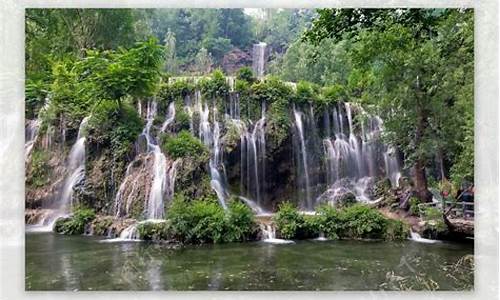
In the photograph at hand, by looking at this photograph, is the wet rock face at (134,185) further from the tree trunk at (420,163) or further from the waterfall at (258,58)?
the tree trunk at (420,163)

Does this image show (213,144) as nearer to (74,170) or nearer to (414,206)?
(74,170)

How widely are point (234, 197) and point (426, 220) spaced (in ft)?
5.13

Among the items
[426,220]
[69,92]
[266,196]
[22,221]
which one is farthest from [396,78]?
[22,221]

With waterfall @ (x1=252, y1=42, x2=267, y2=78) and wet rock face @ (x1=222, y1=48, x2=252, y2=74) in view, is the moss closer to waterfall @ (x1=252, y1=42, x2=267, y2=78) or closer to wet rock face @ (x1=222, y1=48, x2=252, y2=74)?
wet rock face @ (x1=222, y1=48, x2=252, y2=74)

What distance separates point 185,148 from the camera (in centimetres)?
443

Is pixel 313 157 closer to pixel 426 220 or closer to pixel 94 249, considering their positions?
pixel 426 220

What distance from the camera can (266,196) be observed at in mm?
4367

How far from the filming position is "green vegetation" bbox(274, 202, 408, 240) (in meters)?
4.11

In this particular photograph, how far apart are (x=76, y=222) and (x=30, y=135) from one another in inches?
30.0

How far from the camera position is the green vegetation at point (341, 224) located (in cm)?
411

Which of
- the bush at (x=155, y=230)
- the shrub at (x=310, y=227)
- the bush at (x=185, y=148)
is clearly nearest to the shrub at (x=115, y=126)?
the bush at (x=185, y=148)

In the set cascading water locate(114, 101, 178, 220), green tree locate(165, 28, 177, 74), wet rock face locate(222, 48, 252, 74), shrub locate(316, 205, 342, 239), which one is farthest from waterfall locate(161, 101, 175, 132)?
shrub locate(316, 205, 342, 239)

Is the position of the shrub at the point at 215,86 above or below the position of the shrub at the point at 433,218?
above

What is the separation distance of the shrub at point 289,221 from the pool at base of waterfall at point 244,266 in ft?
0.47
